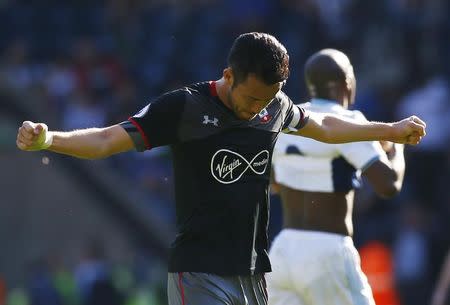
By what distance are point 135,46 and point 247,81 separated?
504 inches

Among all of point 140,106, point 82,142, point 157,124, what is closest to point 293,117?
point 157,124

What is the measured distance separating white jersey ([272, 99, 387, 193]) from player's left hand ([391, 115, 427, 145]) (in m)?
0.92

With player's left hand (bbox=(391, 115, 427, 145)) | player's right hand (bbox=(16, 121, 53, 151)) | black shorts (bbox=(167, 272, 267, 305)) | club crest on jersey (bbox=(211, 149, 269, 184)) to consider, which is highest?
player's right hand (bbox=(16, 121, 53, 151))

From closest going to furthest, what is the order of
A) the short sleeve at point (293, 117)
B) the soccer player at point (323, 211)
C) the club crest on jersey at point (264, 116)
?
the club crest on jersey at point (264, 116)
the short sleeve at point (293, 117)
the soccer player at point (323, 211)

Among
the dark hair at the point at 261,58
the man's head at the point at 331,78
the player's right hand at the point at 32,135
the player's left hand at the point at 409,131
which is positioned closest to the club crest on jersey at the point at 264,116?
the dark hair at the point at 261,58

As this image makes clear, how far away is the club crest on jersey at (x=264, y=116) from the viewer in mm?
6434

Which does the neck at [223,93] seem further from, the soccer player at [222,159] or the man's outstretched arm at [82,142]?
the man's outstretched arm at [82,142]

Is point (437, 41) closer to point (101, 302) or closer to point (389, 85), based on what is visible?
point (389, 85)

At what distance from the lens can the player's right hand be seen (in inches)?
224

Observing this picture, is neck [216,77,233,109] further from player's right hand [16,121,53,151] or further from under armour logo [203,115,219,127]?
player's right hand [16,121,53,151]

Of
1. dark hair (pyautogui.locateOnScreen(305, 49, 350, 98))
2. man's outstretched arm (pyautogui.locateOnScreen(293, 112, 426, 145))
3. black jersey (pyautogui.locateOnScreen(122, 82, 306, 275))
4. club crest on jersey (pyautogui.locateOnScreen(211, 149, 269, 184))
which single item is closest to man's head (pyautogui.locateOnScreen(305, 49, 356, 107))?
dark hair (pyautogui.locateOnScreen(305, 49, 350, 98))

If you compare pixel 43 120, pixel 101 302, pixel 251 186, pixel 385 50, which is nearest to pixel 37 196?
pixel 43 120

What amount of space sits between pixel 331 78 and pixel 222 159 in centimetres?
190

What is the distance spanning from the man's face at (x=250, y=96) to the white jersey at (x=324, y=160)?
152cm
